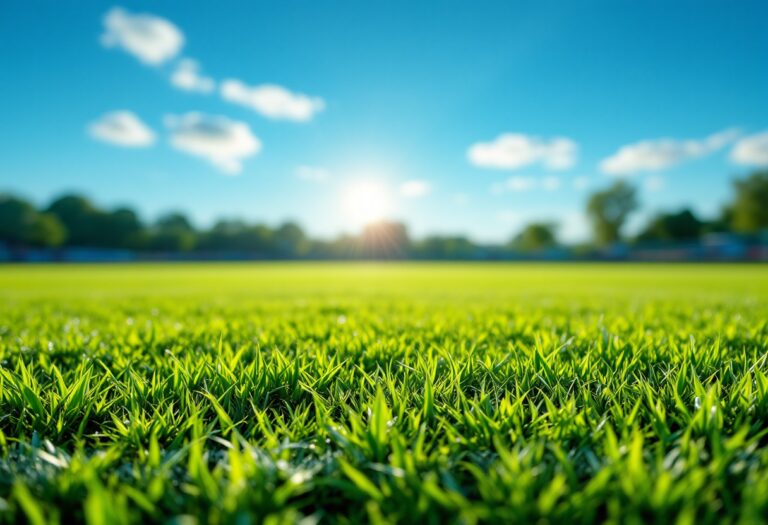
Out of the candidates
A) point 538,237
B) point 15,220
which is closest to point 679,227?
point 538,237

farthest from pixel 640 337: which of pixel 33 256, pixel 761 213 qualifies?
pixel 33 256

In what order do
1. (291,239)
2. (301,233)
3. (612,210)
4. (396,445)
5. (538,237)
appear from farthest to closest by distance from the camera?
(301,233) → (291,239) → (538,237) → (612,210) → (396,445)

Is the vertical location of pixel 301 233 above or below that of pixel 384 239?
above

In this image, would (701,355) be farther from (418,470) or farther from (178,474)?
(178,474)

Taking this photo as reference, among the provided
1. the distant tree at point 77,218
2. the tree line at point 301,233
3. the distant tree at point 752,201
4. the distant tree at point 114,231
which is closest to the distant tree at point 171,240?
the tree line at point 301,233

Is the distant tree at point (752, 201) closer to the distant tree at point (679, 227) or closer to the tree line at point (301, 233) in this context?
the tree line at point (301, 233)

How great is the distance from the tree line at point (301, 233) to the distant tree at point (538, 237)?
0.23 m

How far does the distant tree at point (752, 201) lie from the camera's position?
52844mm

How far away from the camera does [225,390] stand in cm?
A: 158

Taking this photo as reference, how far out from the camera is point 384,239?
105750 mm

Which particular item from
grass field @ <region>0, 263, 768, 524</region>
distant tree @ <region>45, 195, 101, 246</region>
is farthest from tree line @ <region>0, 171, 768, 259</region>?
grass field @ <region>0, 263, 768, 524</region>

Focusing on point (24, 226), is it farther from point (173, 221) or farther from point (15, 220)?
point (173, 221)

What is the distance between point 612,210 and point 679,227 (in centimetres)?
2709

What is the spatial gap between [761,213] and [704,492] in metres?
72.9
